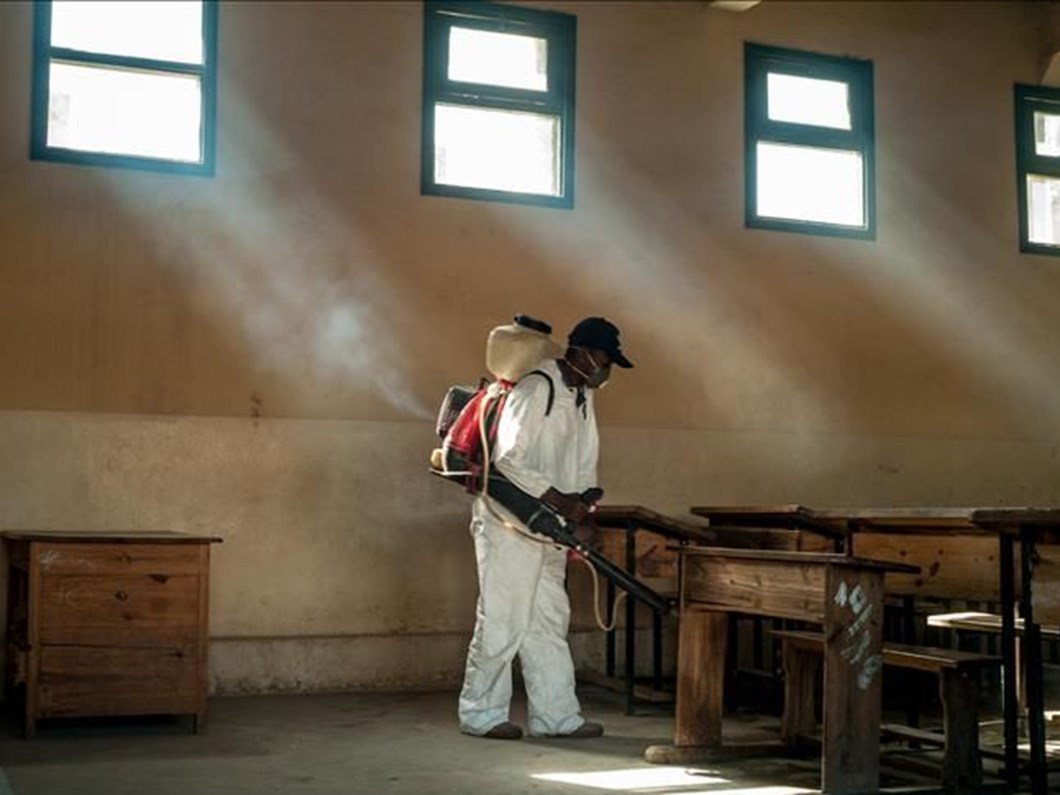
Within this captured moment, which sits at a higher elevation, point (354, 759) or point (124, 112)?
point (124, 112)

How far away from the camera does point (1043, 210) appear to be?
875 centimetres

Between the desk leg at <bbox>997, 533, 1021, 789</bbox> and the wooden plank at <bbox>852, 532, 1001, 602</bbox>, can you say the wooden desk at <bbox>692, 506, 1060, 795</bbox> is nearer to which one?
the desk leg at <bbox>997, 533, 1021, 789</bbox>

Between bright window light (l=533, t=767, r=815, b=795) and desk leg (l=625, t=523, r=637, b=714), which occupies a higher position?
desk leg (l=625, t=523, r=637, b=714)

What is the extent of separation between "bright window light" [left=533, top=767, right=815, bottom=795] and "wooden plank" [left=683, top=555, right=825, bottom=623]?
0.59 meters

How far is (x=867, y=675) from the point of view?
473cm

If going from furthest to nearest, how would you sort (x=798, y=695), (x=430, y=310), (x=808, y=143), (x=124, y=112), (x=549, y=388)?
(x=808, y=143) < (x=430, y=310) < (x=124, y=112) < (x=549, y=388) < (x=798, y=695)

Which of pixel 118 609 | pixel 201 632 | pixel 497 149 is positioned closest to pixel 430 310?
pixel 497 149

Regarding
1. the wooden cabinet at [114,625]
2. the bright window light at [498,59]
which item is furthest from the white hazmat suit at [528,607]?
the bright window light at [498,59]

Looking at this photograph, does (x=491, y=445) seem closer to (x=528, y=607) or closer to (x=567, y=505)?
(x=567, y=505)

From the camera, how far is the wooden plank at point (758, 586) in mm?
4773

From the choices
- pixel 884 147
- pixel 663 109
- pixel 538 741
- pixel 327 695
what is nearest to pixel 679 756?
pixel 538 741

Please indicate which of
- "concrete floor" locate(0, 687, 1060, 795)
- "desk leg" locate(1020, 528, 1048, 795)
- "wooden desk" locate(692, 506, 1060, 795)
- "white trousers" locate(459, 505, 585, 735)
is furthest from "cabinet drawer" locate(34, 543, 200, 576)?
"desk leg" locate(1020, 528, 1048, 795)

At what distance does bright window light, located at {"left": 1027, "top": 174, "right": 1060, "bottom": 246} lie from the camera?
8719mm

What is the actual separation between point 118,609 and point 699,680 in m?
2.31
